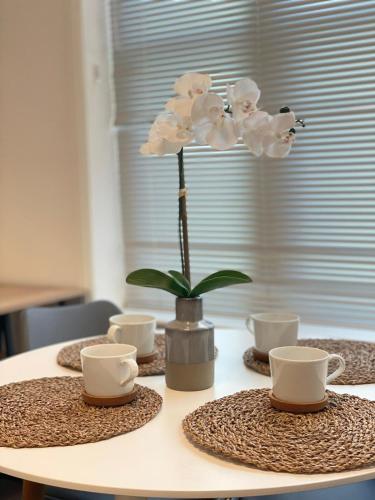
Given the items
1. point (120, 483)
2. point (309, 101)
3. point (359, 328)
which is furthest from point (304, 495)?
point (309, 101)

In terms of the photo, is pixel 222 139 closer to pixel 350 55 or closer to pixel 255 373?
pixel 255 373

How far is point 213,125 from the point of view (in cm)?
118

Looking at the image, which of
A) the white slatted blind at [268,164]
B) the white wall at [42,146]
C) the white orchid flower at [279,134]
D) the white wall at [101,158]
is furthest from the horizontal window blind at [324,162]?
the white orchid flower at [279,134]

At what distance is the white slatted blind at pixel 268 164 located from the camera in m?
2.11

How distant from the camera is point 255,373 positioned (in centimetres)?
136

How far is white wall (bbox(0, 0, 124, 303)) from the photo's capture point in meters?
2.54

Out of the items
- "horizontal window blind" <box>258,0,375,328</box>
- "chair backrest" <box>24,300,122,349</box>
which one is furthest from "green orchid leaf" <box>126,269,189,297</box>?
"horizontal window blind" <box>258,0,375,328</box>

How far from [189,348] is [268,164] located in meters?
1.24

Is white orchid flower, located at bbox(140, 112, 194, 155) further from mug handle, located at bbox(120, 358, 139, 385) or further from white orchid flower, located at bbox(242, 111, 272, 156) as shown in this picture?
mug handle, located at bbox(120, 358, 139, 385)

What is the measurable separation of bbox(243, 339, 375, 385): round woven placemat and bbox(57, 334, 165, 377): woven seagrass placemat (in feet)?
0.68

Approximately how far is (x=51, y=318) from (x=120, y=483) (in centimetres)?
121

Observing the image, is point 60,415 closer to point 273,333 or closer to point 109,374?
point 109,374

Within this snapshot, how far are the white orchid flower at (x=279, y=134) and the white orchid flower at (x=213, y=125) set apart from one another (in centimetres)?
8

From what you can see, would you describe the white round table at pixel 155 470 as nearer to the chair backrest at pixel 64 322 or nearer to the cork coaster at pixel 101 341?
the cork coaster at pixel 101 341
